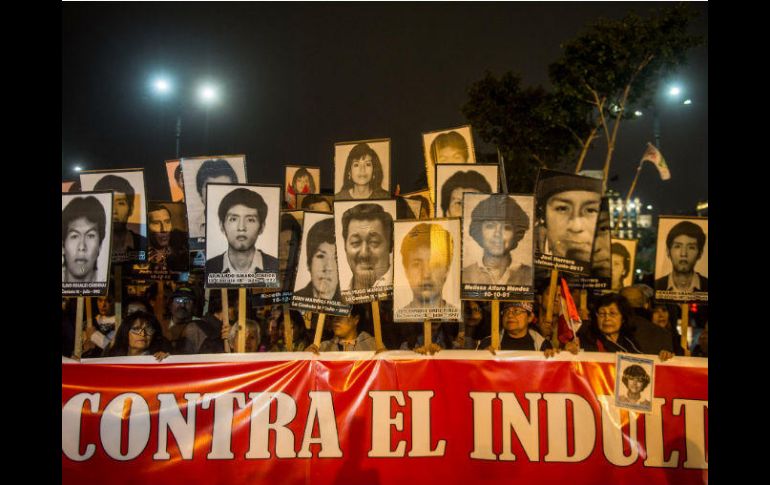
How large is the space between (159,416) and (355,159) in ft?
11.7

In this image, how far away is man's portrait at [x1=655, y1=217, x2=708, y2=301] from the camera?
6.98m

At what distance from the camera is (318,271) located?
249 inches

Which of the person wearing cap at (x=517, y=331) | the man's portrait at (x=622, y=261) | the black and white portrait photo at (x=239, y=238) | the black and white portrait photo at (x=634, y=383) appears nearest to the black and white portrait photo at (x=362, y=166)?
the black and white portrait photo at (x=239, y=238)

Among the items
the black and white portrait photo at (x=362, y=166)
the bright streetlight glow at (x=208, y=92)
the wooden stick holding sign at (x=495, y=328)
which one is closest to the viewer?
the wooden stick holding sign at (x=495, y=328)

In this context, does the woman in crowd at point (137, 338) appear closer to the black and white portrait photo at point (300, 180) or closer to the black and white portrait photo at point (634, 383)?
the black and white portrait photo at point (634, 383)

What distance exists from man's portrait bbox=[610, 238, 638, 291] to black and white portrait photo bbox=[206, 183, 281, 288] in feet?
18.0

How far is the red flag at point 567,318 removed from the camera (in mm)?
5977

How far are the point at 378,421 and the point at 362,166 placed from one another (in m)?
3.08

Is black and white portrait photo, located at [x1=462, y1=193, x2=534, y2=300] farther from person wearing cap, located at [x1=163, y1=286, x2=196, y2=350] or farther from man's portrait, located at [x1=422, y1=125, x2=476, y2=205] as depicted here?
person wearing cap, located at [x1=163, y1=286, x2=196, y2=350]

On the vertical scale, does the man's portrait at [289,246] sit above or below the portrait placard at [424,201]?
below

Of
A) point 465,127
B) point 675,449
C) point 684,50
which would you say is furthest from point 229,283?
point 684,50

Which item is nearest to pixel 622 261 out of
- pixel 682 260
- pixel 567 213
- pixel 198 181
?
pixel 682 260

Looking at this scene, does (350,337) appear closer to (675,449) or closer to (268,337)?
(268,337)

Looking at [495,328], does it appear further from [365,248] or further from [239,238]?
[239,238]
